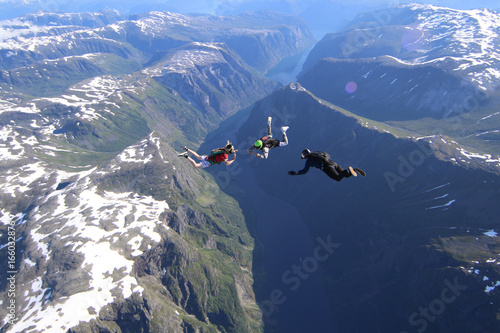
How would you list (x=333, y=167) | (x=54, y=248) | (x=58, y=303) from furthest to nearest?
(x=54, y=248) < (x=58, y=303) < (x=333, y=167)

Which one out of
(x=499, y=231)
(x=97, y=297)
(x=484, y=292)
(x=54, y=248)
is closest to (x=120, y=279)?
(x=97, y=297)

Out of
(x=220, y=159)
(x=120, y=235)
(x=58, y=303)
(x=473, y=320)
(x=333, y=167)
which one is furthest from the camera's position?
(x=120, y=235)

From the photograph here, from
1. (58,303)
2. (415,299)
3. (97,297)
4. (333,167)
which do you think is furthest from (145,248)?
(415,299)

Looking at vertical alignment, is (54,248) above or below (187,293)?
above

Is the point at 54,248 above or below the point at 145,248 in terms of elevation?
above

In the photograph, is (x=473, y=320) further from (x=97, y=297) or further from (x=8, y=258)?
(x=8, y=258)

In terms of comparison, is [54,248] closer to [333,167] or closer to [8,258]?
[8,258]

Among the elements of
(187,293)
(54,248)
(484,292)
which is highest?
(54,248)

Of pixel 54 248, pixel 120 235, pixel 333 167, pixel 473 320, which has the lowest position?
pixel 473 320

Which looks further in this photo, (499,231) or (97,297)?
(499,231)
